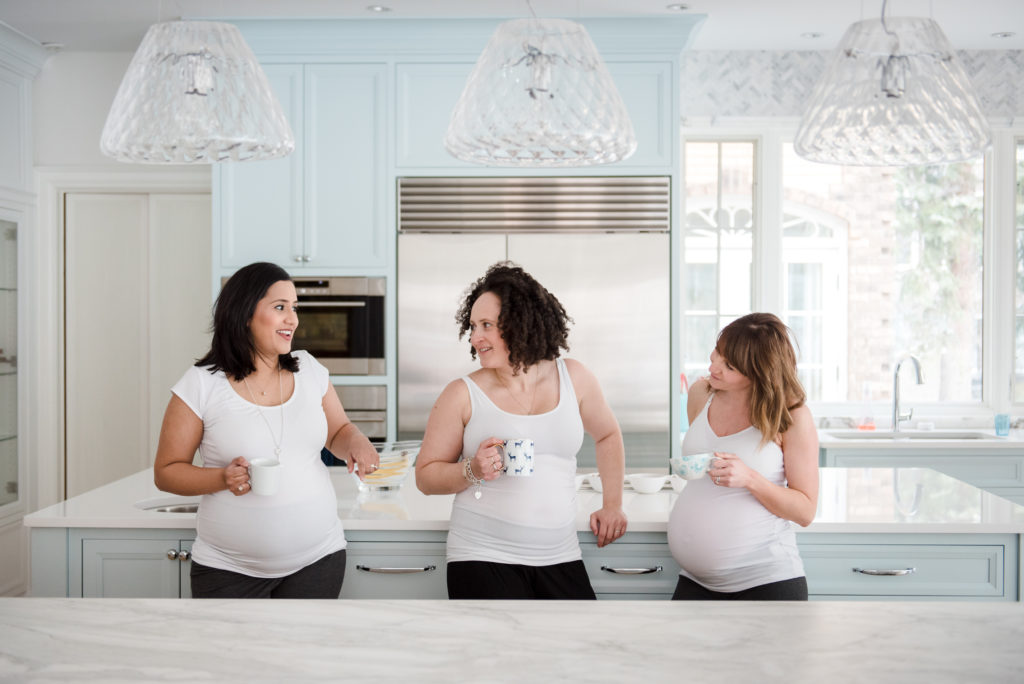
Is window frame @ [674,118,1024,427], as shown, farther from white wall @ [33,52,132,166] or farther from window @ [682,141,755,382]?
white wall @ [33,52,132,166]

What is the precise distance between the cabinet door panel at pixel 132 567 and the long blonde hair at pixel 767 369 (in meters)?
1.44

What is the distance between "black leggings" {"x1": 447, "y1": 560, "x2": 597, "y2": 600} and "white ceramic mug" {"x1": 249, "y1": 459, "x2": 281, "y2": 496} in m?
0.41

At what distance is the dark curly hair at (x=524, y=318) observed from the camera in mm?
1877

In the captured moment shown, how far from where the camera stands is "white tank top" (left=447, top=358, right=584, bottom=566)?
1.85 metres

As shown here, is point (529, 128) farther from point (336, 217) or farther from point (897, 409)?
point (897, 409)

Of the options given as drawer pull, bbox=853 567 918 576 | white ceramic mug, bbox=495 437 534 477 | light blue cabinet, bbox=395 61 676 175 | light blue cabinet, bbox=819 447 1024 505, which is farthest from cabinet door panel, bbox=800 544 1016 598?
light blue cabinet, bbox=395 61 676 175

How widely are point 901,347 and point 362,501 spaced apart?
333 centimetres

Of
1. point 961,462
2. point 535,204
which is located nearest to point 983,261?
point 961,462

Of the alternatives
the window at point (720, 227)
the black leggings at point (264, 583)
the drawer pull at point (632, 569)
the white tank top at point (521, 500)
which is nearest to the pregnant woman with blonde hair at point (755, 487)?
the drawer pull at point (632, 569)

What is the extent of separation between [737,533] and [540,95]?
996 millimetres

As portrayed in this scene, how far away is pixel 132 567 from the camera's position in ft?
7.17

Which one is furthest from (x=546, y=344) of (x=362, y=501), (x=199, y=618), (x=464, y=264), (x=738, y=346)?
(x=464, y=264)

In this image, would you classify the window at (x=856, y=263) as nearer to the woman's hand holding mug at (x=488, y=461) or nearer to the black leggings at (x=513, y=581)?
the black leggings at (x=513, y=581)

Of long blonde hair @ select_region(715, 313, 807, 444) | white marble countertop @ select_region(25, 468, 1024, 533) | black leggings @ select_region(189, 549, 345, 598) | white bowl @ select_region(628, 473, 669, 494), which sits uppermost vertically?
A: long blonde hair @ select_region(715, 313, 807, 444)
